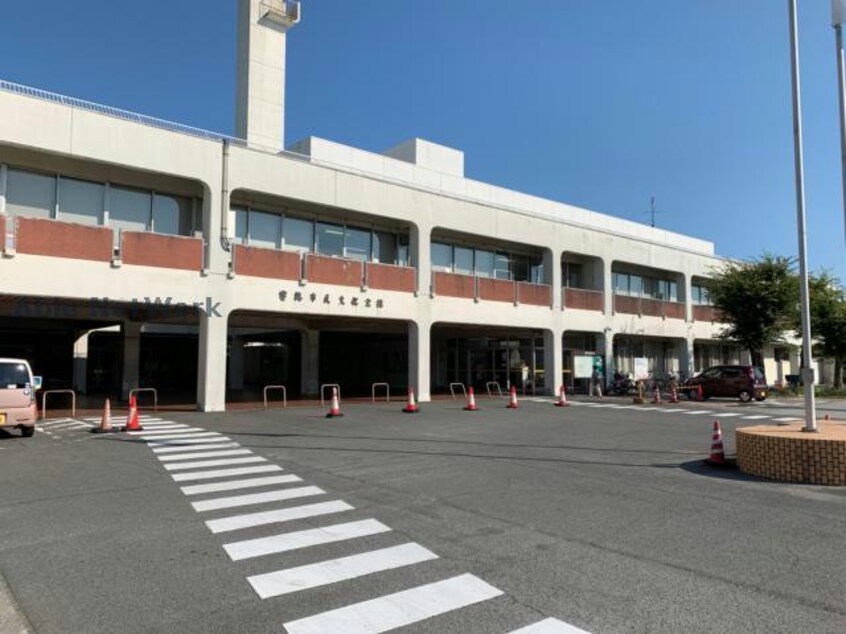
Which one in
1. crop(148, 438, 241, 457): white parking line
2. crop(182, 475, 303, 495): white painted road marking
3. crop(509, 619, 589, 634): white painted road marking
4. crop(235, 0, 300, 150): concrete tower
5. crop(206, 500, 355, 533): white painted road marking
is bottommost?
crop(509, 619, 589, 634): white painted road marking

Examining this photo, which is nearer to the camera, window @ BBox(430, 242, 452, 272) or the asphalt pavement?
the asphalt pavement

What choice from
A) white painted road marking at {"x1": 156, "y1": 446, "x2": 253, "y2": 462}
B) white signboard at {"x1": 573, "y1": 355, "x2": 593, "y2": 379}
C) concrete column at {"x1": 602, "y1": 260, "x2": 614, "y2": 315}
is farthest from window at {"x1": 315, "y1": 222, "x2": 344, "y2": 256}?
concrete column at {"x1": 602, "y1": 260, "x2": 614, "y2": 315}

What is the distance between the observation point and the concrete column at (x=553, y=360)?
32.8m

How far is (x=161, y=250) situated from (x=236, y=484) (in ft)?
41.8

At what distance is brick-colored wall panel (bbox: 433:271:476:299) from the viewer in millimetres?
28031

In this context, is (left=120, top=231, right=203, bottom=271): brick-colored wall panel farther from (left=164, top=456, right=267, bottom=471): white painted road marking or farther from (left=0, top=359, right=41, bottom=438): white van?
(left=164, top=456, right=267, bottom=471): white painted road marking

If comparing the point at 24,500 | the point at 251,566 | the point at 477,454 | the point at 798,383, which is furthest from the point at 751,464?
the point at 798,383

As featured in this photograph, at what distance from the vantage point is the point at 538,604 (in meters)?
4.90

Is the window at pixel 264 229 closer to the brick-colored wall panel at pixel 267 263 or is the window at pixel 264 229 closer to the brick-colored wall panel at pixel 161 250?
the brick-colored wall panel at pixel 267 263

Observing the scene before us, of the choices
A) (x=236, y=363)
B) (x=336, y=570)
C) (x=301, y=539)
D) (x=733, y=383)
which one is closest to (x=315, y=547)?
(x=301, y=539)

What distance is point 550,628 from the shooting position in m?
4.46

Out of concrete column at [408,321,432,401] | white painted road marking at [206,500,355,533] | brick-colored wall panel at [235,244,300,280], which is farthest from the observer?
concrete column at [408,321,432,401]

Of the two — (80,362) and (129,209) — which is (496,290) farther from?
(80,362)

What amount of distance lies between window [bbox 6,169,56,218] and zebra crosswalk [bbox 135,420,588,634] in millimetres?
12233
